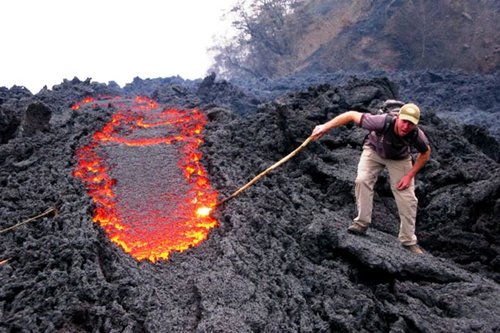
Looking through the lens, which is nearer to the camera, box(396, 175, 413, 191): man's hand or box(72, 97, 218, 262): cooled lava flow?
box(396, 175, 413, 191): man's hand

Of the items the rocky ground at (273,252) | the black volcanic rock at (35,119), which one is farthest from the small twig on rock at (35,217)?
the black volcanic rock at (35,119)

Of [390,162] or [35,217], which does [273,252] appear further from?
[35,217]

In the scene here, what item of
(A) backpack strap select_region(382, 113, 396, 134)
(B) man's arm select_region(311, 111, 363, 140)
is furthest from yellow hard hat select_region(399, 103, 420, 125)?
(B) man's arm select_region(311, 111, 363, 140)

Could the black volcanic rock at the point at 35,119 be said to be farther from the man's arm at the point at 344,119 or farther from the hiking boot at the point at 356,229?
the hiking boot at the point at 356,229

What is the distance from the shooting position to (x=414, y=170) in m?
4.62

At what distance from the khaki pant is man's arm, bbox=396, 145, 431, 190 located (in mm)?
94

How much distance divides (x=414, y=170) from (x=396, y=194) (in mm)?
390

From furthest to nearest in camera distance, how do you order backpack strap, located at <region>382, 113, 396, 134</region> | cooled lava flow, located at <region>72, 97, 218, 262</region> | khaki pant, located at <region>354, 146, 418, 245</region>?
cooled lava flow, located at <region>72, 97, 218, 262</region> < khaki pant, located at <region>354, 146, 418, 245</region> < backpack strap, located at <region>382, 113, 396, 134</region>

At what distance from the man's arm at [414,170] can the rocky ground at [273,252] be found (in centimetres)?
67

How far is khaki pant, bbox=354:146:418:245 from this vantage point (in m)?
4.78

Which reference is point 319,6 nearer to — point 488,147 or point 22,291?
point 488,147

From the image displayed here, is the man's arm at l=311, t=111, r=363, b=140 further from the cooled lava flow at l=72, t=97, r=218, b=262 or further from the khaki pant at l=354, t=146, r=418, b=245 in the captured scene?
the cooled lava flow at l=72, t=97, r=218, b=262

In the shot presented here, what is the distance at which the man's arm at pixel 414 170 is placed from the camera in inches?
179

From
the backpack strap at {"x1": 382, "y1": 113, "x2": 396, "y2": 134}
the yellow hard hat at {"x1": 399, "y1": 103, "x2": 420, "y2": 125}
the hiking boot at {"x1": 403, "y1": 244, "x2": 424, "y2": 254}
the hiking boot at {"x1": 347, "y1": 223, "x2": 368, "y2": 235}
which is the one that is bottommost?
the hiking boot at {"x1": 403, "y1": 244, "x2": 424, "y2": 254}
